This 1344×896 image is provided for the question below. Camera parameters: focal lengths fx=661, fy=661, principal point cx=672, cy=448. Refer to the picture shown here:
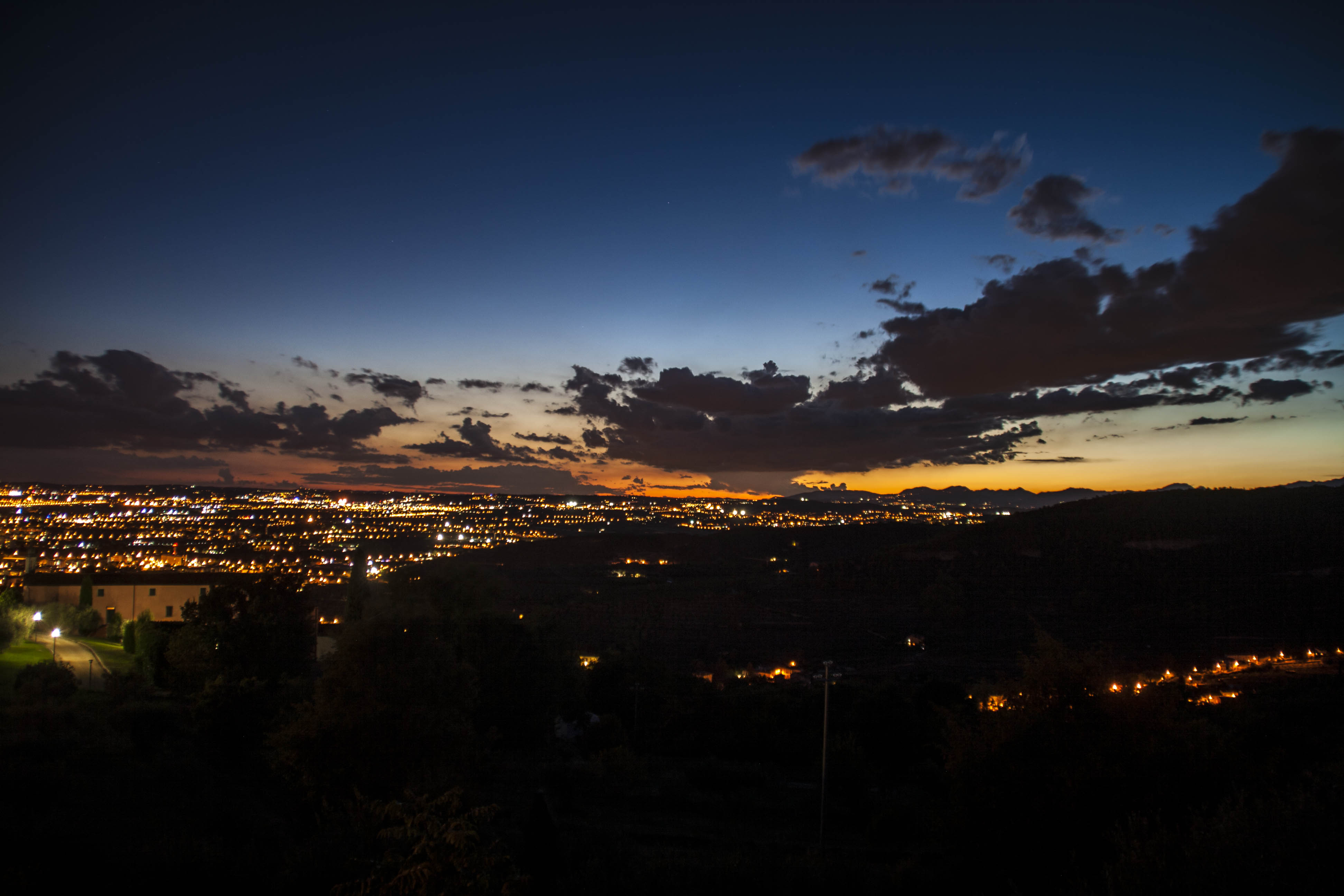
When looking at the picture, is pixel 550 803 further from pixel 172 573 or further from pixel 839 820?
pixel 172 573

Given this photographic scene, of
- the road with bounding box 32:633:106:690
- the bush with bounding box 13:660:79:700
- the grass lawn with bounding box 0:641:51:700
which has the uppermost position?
the bush with bounding box 13:660:79:700

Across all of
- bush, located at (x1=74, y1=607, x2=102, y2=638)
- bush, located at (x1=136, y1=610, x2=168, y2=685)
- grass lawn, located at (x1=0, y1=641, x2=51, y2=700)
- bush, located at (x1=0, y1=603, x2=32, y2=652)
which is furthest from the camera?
bush, located at (x1=74, y1=607, x2=102, y2=638)

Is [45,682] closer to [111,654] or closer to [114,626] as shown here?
[111,654]

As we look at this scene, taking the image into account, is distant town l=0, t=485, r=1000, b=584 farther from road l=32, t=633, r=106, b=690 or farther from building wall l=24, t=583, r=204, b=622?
road l=32, t=633, r=106, b=690

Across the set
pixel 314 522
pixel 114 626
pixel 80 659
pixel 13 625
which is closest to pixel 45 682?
pixel 80 659

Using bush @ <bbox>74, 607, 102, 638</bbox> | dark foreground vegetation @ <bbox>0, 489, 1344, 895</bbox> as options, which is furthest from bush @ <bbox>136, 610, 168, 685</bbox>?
bush @ <bbox>74, 607, 102, 638</bbox>

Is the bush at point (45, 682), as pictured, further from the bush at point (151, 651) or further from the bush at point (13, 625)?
the bush at point (13, 625)
